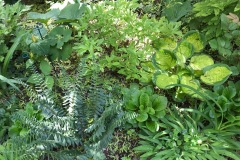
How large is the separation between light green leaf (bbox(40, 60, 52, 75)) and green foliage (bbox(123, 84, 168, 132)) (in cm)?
67

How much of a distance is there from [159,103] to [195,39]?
64 centimetres

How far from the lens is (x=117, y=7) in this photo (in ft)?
8.35

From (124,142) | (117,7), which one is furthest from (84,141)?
(117,7)

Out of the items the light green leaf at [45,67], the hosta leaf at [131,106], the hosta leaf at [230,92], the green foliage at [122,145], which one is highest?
the light green leaf at [45,67]

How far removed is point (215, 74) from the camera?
236 cm

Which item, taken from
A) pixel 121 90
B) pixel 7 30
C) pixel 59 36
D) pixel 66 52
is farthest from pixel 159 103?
pixel 7 30

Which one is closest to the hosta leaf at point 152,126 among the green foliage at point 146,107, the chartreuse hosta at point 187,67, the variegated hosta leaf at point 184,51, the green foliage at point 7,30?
the green foliage at point 146,107

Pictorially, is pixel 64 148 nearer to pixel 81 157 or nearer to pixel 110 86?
pixel 81 157

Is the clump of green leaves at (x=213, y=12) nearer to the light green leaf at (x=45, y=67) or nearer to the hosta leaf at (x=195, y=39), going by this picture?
the hosta leaf at (x=195, y=39)

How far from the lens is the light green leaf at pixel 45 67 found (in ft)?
8.21

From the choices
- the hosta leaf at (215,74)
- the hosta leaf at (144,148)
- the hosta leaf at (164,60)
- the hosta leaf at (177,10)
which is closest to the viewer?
the hosta leaf at (144,148)

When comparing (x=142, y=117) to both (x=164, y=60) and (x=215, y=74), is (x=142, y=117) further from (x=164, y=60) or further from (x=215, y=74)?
(x=215, y=74)

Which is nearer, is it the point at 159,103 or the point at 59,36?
the point at 159,103

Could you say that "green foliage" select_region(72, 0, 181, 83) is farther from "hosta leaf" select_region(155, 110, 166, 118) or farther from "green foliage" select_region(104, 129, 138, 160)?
"green foliage" select_region(104, 129, 138, 160)
